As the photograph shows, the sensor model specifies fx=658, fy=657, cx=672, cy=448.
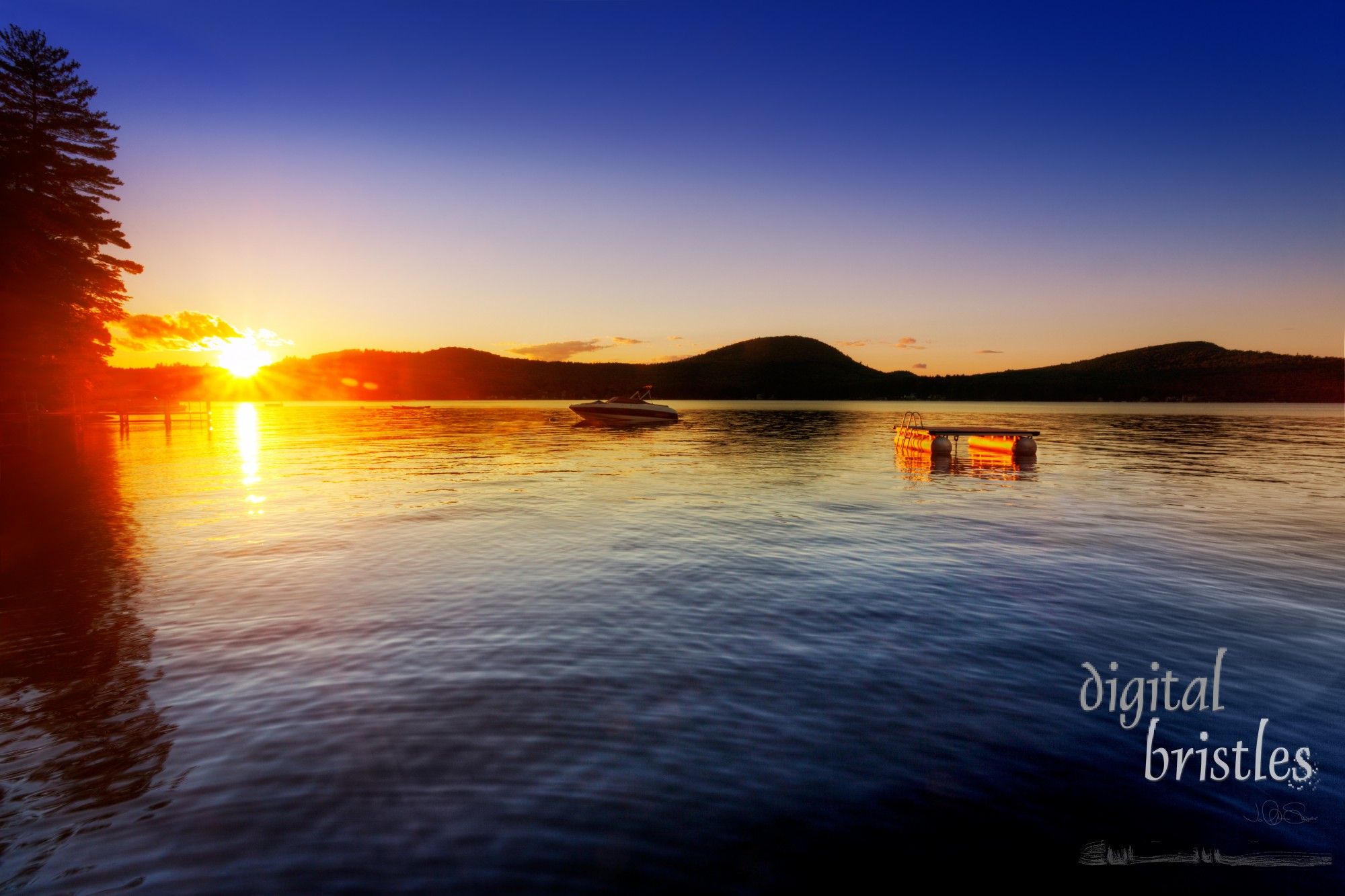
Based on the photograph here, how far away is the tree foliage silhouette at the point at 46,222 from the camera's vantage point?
42.2 meters

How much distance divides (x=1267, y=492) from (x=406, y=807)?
35.9 m

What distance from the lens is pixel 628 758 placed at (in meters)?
6.89

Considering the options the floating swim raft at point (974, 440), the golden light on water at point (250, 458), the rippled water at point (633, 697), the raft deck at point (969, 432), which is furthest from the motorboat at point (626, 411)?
the rippled water at point (633, 697)

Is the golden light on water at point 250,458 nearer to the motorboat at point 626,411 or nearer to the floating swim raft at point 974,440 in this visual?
the motorboat at point 626,411

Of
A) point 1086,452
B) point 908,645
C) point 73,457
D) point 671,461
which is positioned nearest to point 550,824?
point 908,645

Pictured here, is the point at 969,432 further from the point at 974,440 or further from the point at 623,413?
the point at 623,413

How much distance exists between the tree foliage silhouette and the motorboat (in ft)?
139
